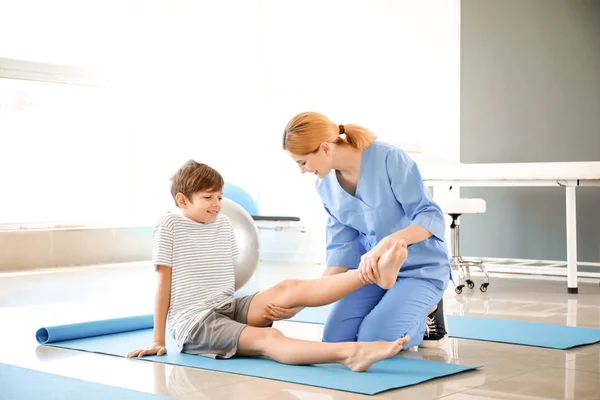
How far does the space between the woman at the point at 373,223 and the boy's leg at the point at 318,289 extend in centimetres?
4

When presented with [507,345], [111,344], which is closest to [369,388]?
[507,345]

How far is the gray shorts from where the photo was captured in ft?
9.09

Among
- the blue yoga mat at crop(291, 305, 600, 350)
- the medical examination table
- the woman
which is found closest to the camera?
the woman

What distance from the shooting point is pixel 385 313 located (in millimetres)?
2936

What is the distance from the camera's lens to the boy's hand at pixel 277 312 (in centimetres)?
277

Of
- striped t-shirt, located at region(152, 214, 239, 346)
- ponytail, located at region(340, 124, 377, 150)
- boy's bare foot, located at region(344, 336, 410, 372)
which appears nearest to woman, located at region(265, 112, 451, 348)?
ponytail, located at region(340, 124, 377, 150)

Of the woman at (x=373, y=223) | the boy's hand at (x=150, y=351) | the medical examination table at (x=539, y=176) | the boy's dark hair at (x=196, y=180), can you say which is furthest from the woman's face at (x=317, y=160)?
the medical examination table at (x=539, y=176)

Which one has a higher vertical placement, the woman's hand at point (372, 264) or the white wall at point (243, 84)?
the white wall at point (243, 84)

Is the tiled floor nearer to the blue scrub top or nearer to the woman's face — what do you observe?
the blue scrub top

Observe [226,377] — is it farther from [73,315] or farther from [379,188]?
[73,315]

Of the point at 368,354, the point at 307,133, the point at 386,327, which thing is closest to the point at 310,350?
the point at 368,354

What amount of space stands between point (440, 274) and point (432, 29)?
13.7 ft

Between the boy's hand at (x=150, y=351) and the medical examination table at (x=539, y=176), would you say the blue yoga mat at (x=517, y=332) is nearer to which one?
the boy's hand at (x=150, y=351)

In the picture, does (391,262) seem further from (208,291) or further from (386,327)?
(208,291)
